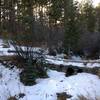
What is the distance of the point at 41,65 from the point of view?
1368cm

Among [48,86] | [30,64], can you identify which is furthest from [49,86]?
[30,64]

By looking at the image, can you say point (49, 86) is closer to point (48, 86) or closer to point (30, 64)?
point (48, 86)

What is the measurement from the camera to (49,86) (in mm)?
11781

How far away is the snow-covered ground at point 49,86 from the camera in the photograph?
36.3ft

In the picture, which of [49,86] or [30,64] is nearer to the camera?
[49,86]

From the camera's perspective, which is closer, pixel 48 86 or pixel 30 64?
pixel 48 86

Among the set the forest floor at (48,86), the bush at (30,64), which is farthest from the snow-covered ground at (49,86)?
the bush at (30,64)

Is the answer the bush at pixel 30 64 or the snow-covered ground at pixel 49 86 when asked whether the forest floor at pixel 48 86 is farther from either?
the bush at pixel 30 64

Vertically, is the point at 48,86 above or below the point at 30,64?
below

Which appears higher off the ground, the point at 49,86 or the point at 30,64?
the point at 30,64

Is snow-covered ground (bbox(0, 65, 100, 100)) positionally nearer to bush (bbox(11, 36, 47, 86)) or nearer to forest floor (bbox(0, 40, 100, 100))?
forest floor (bbox(0, 40, 100, 100))

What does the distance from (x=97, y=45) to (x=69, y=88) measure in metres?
14.0

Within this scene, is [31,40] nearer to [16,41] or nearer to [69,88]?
[16,41]

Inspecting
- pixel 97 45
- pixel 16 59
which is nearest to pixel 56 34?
pixel 97 45
